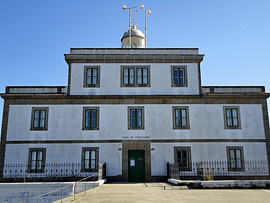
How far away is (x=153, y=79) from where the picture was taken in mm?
22719

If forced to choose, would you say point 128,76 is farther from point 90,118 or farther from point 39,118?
point 39,118

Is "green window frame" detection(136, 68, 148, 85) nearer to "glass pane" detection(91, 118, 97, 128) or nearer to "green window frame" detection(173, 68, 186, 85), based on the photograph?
"green window frame" detection(173, 68, 186, 85)

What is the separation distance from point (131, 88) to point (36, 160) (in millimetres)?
8926

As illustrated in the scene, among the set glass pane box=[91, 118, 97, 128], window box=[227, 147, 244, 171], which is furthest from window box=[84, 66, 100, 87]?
window box=[227, 147, 244, 171]

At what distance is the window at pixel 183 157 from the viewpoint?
21016mm

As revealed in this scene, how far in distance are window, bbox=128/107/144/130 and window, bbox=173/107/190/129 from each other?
2530mm

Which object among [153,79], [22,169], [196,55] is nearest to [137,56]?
[153,79]

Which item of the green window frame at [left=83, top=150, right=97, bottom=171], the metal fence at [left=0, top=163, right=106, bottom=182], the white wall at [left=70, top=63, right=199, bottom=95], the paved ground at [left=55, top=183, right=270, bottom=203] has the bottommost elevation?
the paved ground at [left=55, top=183, right=270, bottom=203]

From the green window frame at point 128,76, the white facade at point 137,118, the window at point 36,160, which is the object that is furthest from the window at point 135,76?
the window at point 36,160

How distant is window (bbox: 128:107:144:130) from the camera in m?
21.7

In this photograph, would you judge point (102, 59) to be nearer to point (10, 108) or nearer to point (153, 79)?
point (153, 79)

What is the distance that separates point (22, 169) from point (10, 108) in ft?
15.7

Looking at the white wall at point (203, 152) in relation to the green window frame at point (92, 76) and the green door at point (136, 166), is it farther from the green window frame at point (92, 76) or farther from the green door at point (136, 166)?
the green window frame at point (92, 76)

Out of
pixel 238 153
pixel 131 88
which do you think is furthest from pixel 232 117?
pixel 131 88
